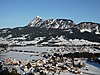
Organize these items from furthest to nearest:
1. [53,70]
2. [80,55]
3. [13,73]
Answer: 1. [80,55]
2. [53,70]
3. [13,73]

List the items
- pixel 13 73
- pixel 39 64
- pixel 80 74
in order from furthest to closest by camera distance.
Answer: pixel 39 64, pixel 80 74, pixel 13 73

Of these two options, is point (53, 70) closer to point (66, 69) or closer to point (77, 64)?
point (66, 69)

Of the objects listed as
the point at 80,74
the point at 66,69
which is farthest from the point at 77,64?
the point at 80,74

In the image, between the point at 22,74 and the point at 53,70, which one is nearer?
the point at 22,74

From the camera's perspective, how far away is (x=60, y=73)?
102250 millimetres

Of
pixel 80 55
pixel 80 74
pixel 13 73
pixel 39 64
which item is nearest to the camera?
pixel 13 73

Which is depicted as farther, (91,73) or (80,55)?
(80,55)

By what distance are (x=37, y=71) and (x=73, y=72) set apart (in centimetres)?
1428

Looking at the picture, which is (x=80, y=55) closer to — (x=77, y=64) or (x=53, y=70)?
(x=77, y=64)

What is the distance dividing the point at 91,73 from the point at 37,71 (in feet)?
70.0

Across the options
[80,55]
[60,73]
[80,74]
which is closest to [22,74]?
[60,73]

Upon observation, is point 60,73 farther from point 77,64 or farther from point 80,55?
point 80,55

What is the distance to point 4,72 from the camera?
315 ft

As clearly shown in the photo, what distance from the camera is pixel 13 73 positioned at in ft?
308
